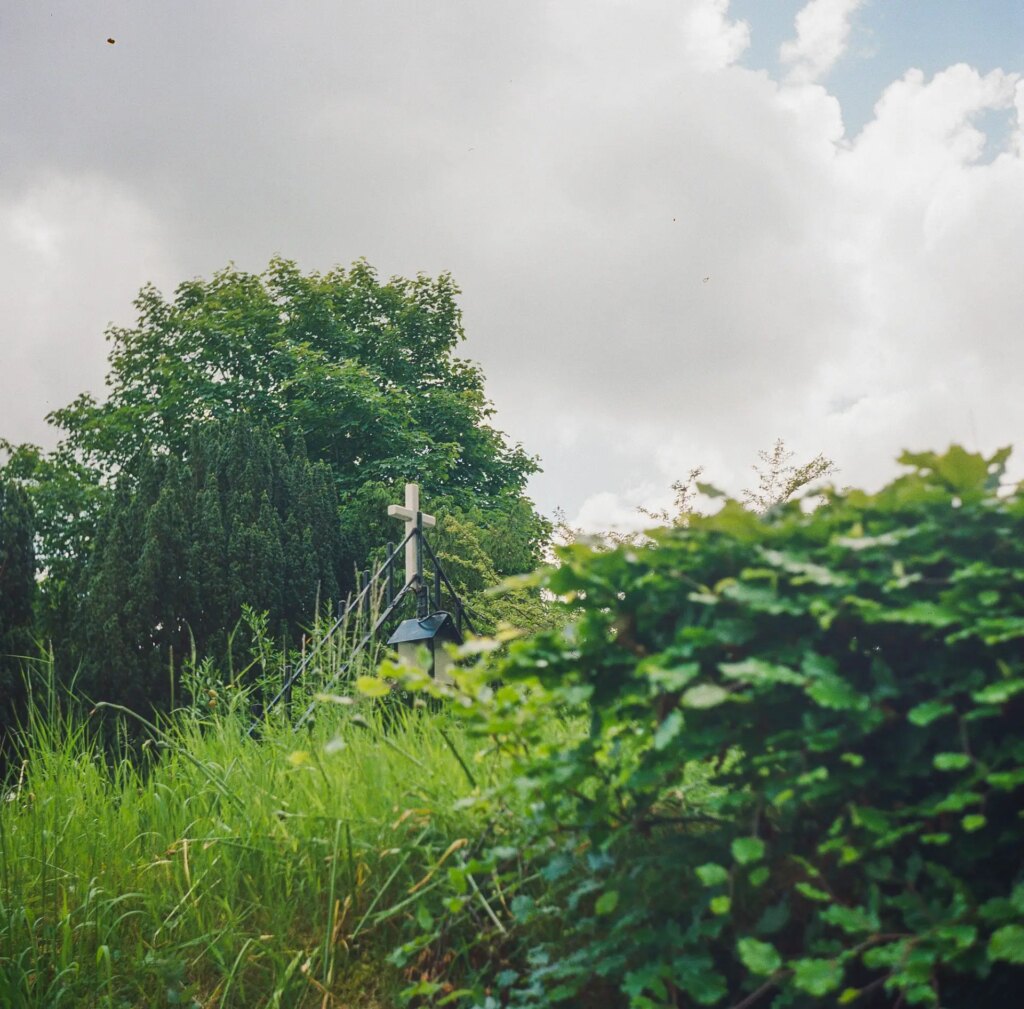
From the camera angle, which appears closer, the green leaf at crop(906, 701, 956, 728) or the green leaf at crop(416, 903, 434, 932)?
the green leaf at crop(906, 701, 956, 728)

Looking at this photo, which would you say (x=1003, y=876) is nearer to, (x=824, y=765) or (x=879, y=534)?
(x=824, y=765)

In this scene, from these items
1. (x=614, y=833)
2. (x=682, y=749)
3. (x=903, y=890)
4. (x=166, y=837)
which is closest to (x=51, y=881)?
(x=166, y=837)

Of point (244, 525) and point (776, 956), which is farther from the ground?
point (244, 525)

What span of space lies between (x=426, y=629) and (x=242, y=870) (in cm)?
303

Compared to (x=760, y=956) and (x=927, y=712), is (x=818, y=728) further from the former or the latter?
(x=760, y=956)

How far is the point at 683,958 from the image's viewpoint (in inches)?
84.3

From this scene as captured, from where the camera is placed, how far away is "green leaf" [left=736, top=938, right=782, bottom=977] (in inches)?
74.9

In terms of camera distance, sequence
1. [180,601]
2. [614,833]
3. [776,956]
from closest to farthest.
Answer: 1. [776,956]
2. [614,833]
3. [180,601]

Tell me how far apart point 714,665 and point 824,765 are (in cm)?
30

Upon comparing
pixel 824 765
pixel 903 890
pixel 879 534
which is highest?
pixel 879 534

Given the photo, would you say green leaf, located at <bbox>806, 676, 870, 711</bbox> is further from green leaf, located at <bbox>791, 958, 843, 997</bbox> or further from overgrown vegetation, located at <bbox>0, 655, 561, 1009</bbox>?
overgrown vegetation, located at <bbox>0, 655, 561, 1009</bbox>

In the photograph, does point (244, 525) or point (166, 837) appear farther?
point (244, 525)

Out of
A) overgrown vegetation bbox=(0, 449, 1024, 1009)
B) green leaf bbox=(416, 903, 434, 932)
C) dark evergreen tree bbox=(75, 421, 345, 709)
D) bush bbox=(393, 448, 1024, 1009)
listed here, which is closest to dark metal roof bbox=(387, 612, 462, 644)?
overgrown vegetation bbox=(0, 449, 1024, 1009)

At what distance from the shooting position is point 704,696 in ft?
6.24
